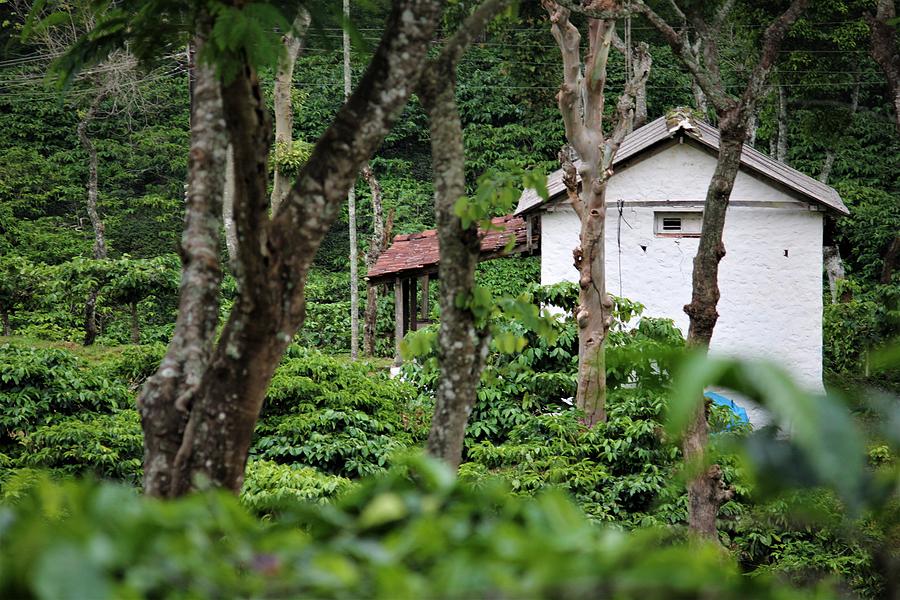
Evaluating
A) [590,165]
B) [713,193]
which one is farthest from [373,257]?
[713,193]

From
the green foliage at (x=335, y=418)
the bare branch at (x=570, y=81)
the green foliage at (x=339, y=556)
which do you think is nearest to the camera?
the green foliage at (x=339, y=556)

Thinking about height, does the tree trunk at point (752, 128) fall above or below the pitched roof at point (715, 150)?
Answer: above

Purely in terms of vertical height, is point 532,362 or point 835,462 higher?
point 835,462

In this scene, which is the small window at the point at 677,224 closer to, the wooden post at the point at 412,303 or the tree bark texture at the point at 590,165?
the tree bark texture at the point at 590,165

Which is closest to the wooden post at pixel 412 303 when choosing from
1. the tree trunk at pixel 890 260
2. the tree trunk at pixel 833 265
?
the tree trunk at pixel 890 260

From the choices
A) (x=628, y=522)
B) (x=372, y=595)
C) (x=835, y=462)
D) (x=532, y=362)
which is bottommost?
(x=628, y=522)

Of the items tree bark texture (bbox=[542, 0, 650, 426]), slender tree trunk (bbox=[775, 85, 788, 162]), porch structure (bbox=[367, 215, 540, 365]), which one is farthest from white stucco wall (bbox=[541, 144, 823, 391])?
slender tree trunk (bbox=[775, 85, 788, 162])

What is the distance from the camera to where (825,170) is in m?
19.3

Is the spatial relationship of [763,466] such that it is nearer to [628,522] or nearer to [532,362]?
[628,522]

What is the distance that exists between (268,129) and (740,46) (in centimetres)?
2077

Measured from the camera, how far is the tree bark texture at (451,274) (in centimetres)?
282

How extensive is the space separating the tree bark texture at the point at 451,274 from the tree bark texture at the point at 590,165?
6.17 m

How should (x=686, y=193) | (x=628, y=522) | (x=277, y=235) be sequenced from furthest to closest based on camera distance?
1. (x=686, y=193)
2. (x=628, y=522)
3. (x=277, y=235)

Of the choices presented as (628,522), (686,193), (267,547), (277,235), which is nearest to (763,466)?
(267,547)
